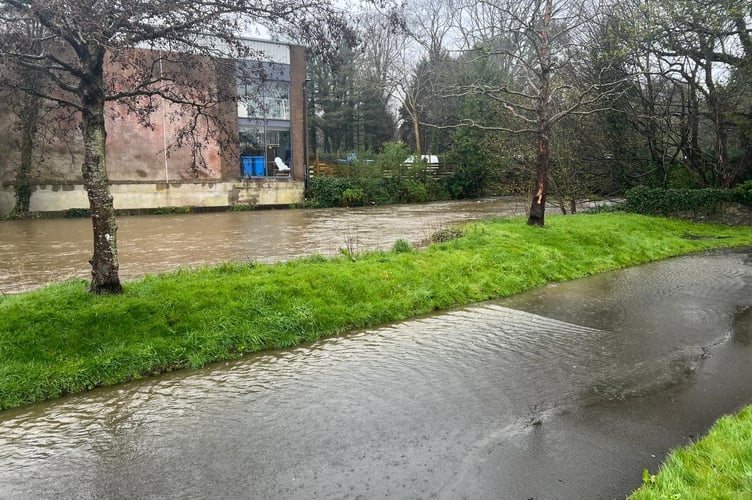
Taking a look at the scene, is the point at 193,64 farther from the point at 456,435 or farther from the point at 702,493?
the point at 702,493

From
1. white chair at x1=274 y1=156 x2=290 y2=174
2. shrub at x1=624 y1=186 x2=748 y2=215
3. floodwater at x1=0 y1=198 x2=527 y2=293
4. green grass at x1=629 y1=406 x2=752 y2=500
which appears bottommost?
green grass at x1=629 y1=406 x2=752 y2=500

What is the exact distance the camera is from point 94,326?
7109 mm

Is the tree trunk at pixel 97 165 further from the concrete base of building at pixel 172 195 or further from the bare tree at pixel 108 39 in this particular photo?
the concrete base of building at pixel 172 195

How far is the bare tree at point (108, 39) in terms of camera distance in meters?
6.67

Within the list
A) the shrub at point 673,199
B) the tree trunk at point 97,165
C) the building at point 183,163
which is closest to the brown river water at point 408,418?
the tree trunk at point 97,165

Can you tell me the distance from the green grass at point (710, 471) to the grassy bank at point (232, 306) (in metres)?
5.15

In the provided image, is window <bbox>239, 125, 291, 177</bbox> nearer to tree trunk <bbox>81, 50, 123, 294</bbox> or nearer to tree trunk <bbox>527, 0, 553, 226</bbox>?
tree trunk <bbox>527, 0, 553, 226</bbox>

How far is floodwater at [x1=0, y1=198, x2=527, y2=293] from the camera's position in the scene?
12.9 m

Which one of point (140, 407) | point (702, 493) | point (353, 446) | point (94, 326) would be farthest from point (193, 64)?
point (702, 493)

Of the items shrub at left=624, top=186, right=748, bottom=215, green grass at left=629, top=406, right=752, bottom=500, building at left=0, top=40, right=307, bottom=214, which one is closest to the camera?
green grass at left=629, top=406, right=752, bottom=500

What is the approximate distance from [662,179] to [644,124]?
8.14 feet

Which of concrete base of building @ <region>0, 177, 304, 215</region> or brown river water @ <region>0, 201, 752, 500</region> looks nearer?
brown river water @ <region>0, 201, 752, 500</region>

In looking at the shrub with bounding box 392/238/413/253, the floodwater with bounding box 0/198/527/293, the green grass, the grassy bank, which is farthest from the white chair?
the green grass

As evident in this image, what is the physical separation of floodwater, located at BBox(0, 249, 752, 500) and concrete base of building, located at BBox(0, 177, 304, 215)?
23.6 m
